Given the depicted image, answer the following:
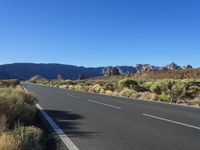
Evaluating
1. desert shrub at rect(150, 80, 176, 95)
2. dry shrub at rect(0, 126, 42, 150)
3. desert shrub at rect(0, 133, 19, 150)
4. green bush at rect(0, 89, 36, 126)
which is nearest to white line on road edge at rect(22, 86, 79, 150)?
dry shrub at rect(0, 126, 42, 150)

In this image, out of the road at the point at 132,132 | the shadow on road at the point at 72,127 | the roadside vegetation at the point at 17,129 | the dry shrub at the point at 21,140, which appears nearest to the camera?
the dry shrub at the point at 21,140

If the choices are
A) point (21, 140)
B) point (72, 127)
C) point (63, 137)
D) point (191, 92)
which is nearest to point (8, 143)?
point (21, 140)

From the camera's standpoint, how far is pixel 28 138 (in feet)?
29.2

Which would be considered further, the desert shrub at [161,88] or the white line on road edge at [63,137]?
the desert shrub at [161,88]

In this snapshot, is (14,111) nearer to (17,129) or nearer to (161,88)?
(17,129)

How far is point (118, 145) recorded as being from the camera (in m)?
9.36

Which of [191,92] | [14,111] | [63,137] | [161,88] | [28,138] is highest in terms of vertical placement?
[161,88]

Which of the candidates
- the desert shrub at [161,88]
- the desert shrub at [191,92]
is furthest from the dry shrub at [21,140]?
the desert shrub at [161,88]

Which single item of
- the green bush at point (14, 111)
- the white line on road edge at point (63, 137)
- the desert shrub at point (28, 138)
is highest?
the green bush at point (14, 111)

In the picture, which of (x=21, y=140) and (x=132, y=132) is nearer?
(x=21, y=140)

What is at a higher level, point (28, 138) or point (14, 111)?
point (14, 111)

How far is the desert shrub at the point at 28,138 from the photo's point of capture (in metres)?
8.10

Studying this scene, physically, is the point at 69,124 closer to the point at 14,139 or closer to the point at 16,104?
the point at 16,104

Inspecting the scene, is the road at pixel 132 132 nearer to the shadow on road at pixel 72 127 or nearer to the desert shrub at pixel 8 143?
the shadow on road at pixel 72 127
